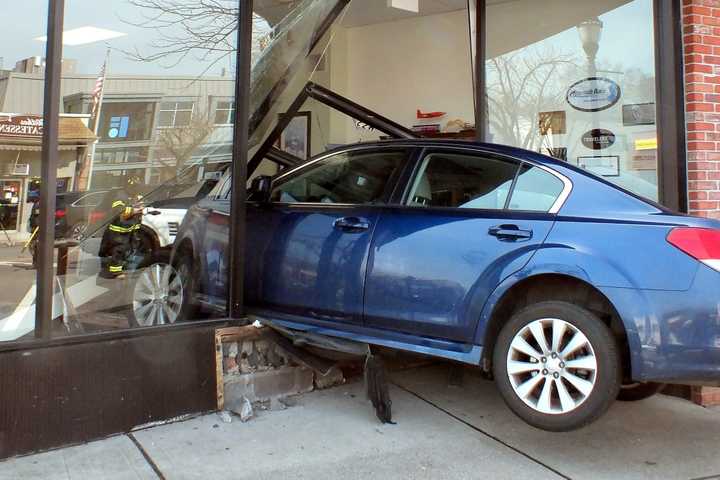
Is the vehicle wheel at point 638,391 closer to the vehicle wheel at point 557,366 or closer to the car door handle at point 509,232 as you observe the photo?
the vehicle wheel at point 557,366

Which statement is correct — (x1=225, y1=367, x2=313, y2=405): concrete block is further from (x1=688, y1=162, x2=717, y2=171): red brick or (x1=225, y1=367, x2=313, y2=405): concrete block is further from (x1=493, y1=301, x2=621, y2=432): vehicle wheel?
(x1=688, y1=162, x2=717, y2=171): red brick

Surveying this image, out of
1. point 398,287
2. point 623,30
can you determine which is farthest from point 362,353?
point 623,30

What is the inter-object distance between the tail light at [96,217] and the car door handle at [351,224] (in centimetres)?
200

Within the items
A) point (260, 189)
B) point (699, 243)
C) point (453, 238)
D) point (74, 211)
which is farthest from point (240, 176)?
point (699, 243)

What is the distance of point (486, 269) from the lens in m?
3.63

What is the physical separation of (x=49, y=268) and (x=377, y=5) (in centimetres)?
664

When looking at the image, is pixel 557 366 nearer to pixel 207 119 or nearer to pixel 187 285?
pixel 187 285

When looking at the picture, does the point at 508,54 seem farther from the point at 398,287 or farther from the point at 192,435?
the point at 192,435

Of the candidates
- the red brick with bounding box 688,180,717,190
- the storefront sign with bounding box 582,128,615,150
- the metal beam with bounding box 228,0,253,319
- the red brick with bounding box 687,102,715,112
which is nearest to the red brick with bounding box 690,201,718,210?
the red brick with bounding box 688,180,717,190

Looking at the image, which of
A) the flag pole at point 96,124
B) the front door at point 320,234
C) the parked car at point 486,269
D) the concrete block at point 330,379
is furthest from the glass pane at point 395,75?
the concrete block at point 330,379

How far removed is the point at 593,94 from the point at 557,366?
191 inches

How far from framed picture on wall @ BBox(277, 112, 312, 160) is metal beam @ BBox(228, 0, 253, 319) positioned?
5.00 metres

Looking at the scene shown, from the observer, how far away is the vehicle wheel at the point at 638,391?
4.00 metres

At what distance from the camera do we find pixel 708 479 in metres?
3.53
